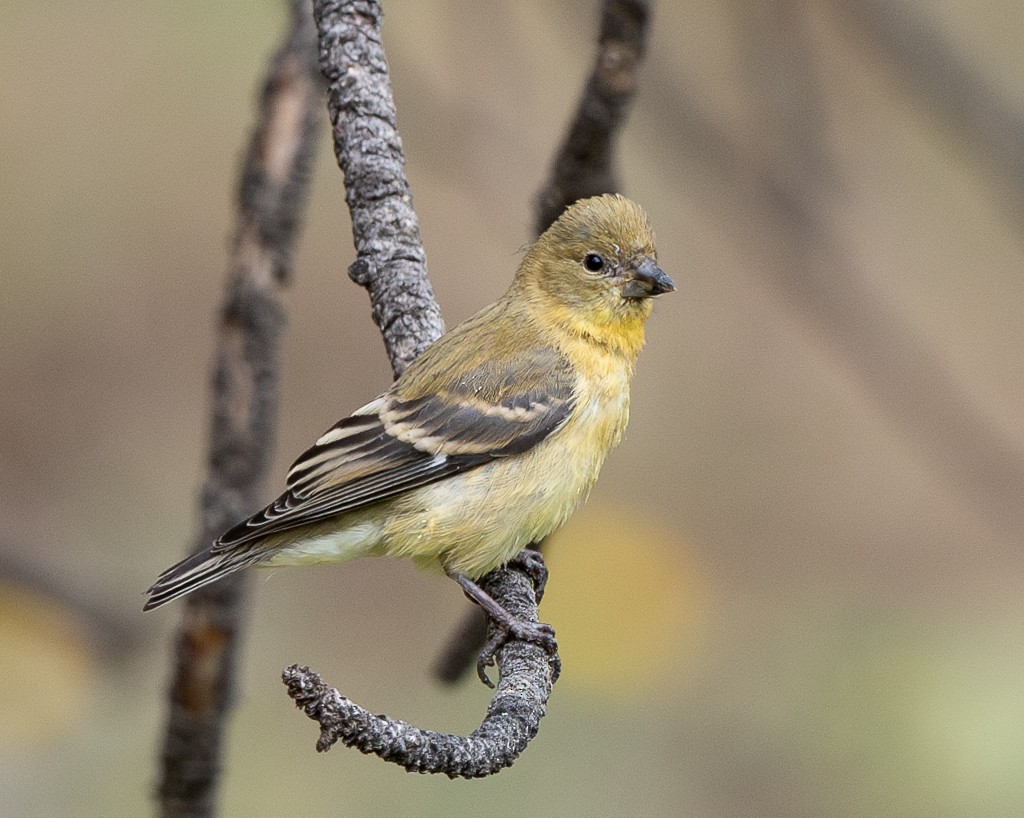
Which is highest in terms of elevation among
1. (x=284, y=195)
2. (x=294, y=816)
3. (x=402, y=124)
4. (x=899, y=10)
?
(x=402, y=124)

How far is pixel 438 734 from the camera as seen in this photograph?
2520 mm

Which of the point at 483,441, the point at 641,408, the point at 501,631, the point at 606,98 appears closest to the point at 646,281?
the point at 483,441

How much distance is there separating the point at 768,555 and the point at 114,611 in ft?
13.2

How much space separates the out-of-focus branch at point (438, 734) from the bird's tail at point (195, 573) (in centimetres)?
108

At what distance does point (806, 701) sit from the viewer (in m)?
6.49

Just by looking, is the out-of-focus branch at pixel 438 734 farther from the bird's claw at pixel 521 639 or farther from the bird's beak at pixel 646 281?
the bird's beak at pixel 646 281

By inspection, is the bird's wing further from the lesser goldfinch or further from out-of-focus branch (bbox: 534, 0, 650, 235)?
out-of-focus branch (bbox: 534, 0, 650, 235)

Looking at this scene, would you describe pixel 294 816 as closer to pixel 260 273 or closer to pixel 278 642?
Answer: pixel 278 642

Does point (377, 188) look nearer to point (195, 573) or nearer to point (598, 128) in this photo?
point (598, 128)

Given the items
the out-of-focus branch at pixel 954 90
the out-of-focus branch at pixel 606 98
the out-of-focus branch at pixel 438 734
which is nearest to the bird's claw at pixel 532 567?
the out-of-focus branch at pixel 438 734

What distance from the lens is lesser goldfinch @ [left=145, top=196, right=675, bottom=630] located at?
4.25 metres

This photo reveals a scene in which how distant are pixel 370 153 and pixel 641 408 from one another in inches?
192

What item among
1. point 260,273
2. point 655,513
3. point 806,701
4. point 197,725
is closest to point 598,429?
point 260,273

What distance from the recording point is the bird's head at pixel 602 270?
460 cm
